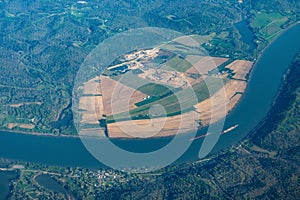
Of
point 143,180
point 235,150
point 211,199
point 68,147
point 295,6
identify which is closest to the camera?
point 211,199

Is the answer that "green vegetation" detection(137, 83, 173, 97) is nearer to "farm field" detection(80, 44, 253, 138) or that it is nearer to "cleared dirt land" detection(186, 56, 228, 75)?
"farm field" detection(80, 44, 253, 138)

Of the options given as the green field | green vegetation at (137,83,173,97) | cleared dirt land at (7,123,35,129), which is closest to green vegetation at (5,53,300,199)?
cleared dirt land at (7,123,35,129)

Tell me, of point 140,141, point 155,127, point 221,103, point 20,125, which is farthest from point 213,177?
point 20,125

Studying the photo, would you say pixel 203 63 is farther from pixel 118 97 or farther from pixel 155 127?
pixel 155 127

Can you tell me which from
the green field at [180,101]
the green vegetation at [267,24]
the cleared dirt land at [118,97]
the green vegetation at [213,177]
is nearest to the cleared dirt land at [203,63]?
the green field at [180,101]

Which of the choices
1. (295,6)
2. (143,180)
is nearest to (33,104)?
(143,180)

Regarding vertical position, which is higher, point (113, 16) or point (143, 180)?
point (113, 16)

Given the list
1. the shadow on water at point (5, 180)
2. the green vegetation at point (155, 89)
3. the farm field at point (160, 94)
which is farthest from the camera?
the green vegetation at point (155, 89)

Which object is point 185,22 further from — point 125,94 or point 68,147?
point 68,147

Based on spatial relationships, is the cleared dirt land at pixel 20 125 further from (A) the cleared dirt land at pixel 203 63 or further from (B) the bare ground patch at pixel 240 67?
(B) the bare ground patch at pixel 240 67
